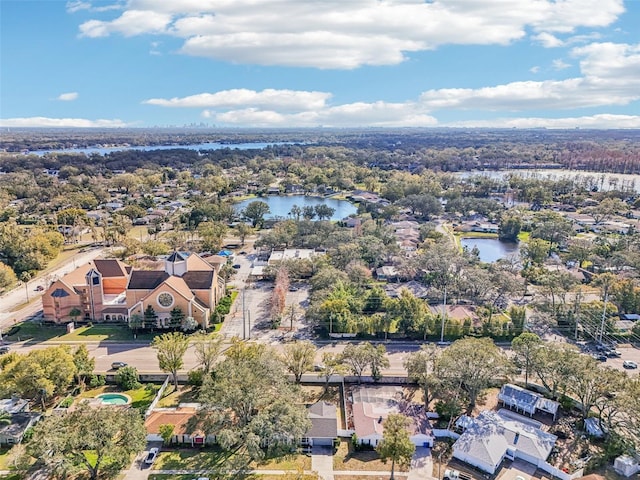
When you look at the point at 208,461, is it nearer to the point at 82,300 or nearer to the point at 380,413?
the point at 380,413

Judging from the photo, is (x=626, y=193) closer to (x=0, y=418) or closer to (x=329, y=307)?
(x=329, y=307)

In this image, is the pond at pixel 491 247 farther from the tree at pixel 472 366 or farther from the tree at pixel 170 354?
the tree at pixel 170 354

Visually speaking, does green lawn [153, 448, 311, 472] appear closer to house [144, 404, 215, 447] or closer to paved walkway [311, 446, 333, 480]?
paved walkway [311, 446, 333, 480]

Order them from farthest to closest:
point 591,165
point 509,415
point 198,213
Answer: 1. point 591,165
2. point 198,213
3. point 509,415

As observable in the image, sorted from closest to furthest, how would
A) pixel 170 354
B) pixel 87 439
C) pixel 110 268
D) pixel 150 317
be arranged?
1. pixel 87 439
2. pixel 170 354
3. pixel 150 317
4. pixel 110 268

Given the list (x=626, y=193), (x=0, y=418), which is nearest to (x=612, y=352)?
(x=0, y=418)

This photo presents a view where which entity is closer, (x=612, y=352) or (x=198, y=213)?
(x=612, y=352)

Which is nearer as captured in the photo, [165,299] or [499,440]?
[499,440]

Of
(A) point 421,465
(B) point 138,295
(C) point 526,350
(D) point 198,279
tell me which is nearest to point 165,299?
(B) point 138,295
